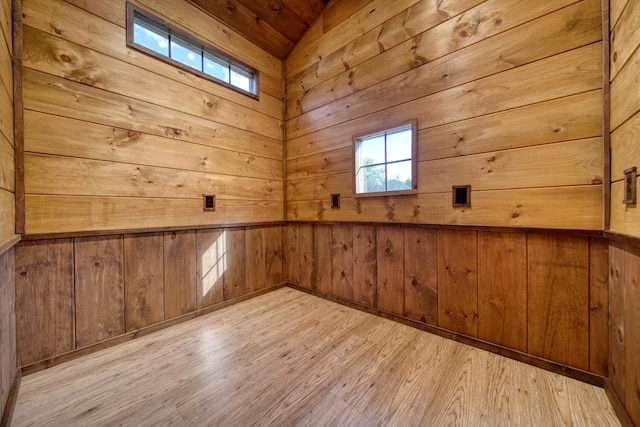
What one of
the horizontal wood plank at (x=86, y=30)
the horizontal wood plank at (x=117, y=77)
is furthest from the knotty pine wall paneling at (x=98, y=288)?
the horizontal wood plank at (x=86, y=30)

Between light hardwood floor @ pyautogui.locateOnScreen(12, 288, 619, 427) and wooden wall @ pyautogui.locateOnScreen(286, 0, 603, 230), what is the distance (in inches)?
33.6

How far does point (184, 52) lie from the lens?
208 centimetres

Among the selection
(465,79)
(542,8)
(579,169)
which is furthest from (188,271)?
(542,8)

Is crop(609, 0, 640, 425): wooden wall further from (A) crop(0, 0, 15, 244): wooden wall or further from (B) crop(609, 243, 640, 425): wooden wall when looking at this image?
(A) crop(0, 0, 15, 244): wooden wall

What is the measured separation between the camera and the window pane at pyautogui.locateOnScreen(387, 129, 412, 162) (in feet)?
6.32

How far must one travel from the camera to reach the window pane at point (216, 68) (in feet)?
7.32

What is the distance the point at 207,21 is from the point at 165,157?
1285 mm

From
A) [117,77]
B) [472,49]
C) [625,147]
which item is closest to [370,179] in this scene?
[472,49]

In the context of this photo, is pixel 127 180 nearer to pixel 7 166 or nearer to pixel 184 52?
pixel 7 166

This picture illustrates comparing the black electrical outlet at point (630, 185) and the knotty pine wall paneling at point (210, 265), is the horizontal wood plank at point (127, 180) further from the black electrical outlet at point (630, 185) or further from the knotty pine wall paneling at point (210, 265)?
the black electrical outlet at point (630, 185)

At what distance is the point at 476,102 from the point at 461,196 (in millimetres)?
606

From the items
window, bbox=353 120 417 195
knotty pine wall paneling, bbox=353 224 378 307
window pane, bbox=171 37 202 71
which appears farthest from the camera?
knotty pine wall paneling, bbox=353 224 378 307

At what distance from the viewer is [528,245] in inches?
56.8

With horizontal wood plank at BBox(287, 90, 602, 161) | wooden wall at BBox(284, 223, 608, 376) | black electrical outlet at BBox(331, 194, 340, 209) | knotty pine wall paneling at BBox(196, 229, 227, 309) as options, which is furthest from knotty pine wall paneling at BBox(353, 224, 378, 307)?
knotty pine wall paneling at BBox(196, 229, 227, 309)
